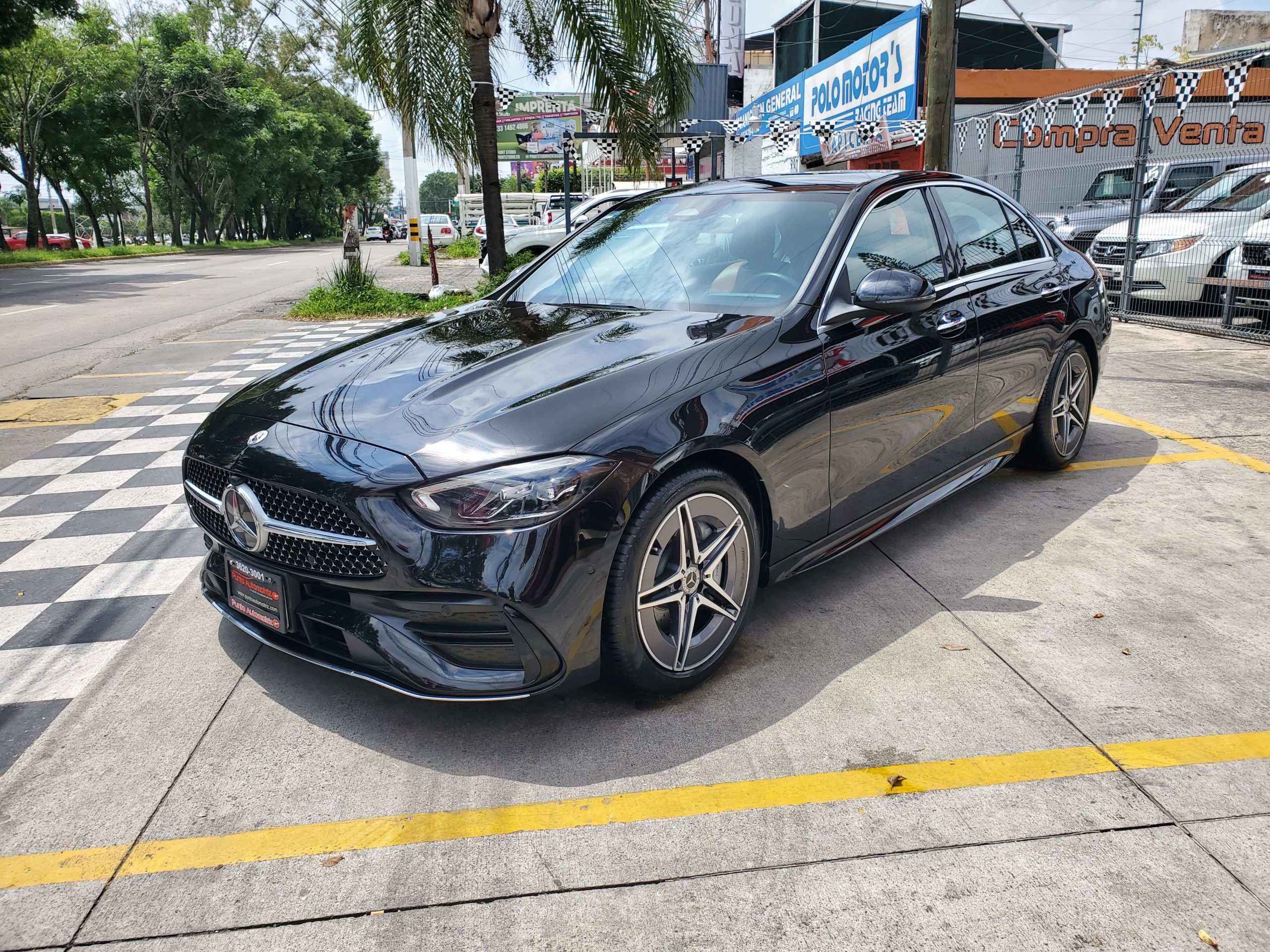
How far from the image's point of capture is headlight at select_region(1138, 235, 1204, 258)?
33.2 ft

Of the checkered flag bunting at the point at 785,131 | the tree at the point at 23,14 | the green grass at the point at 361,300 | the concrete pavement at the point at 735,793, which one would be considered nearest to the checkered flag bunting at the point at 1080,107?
the checkered flag bunting at the point at 785,131

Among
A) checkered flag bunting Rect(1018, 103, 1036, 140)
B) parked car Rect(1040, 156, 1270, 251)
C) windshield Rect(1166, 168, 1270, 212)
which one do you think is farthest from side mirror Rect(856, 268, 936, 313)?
checkered flag bunting Rect(1018, 103, 1036, 140)

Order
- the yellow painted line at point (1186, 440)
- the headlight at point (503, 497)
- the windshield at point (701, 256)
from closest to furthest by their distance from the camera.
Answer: the headlight at point (503, 497), the windshield at point (701, 256), the yellow painted line at point (1186, 440)

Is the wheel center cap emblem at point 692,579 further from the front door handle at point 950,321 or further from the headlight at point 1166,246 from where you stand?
the headlight at point 1166,246

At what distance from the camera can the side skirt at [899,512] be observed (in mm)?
3367

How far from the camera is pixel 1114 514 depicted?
4527mm

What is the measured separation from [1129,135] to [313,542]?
702 inches

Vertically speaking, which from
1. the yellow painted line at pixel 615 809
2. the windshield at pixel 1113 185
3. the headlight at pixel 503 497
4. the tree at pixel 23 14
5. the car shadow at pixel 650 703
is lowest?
the yellow painted line at pixel 615 809

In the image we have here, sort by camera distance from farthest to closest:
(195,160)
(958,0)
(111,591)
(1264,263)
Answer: (195,160), (958,0), (1264,263), (111,591)

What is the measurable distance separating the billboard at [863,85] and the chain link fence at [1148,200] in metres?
2.21

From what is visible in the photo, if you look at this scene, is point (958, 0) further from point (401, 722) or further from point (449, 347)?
point (401, 722)

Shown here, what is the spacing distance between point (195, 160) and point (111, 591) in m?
55.6

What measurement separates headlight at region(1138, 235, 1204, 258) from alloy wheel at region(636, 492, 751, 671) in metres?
9.39

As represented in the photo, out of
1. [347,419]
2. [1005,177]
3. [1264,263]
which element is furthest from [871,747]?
[1005,177]
